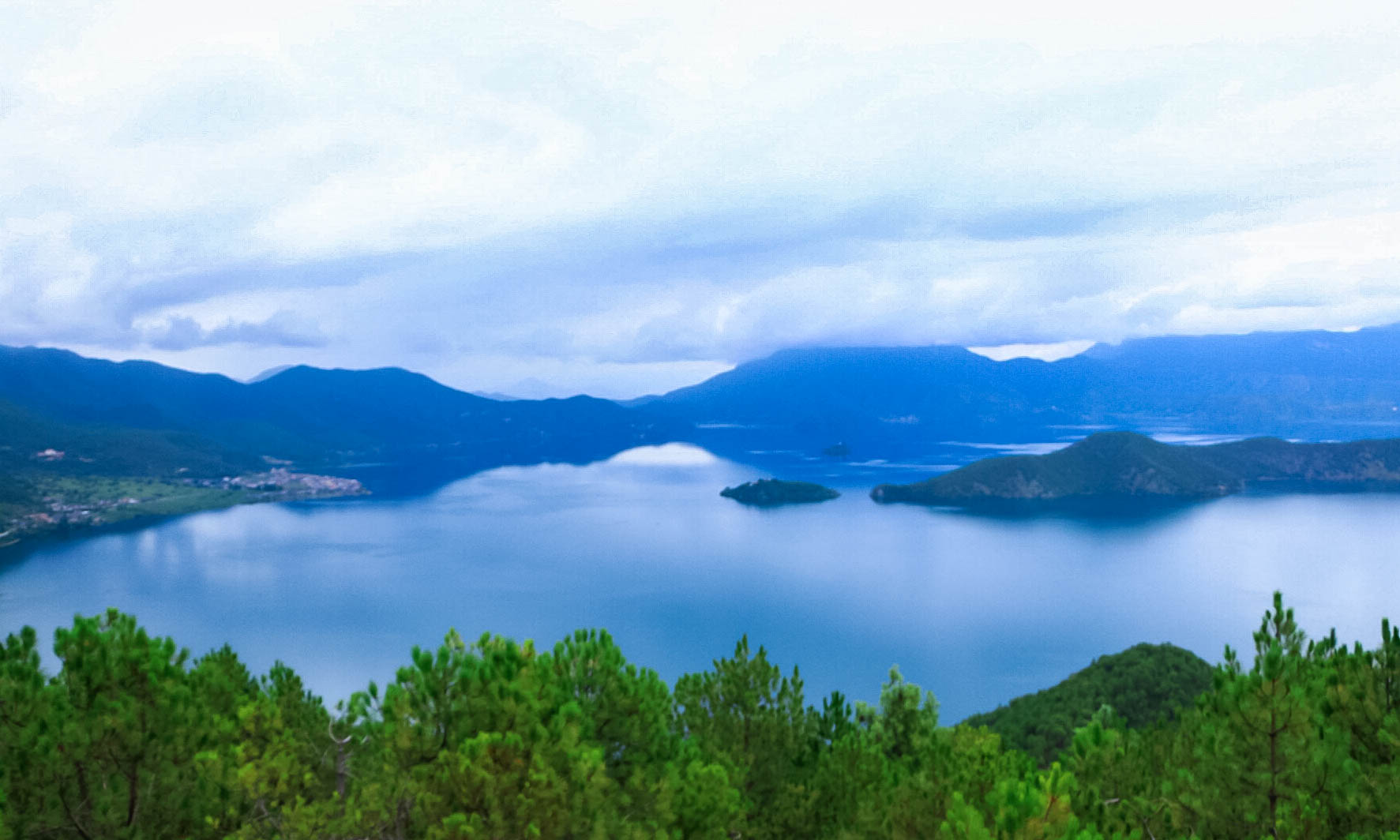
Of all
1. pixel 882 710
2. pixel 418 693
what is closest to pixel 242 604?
pixel 882 710

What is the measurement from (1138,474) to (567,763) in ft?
651

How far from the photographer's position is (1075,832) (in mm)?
5988

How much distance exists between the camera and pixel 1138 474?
178 metres

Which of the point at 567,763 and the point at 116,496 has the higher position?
the point at 567,763

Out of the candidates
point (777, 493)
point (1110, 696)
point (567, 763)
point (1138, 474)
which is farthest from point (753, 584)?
point (1138, 474)

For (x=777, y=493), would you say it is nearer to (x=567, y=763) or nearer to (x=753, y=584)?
(x=753, y=584)

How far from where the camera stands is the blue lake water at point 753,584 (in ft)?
245

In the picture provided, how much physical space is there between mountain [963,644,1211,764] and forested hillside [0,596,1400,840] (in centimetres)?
3517

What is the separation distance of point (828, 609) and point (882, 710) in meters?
56.5

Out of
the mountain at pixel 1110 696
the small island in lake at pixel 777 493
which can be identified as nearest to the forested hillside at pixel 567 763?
the mountain at pixel 1110 696

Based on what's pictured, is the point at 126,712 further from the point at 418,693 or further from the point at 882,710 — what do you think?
the point at 882,710

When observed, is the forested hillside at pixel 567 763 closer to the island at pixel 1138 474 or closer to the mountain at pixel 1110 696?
the mountain at pixel 1110 696

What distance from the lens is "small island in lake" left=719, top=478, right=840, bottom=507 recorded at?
166 m

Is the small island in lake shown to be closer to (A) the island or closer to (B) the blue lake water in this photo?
(A) the island
